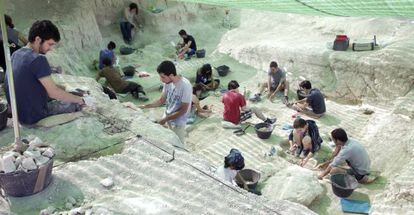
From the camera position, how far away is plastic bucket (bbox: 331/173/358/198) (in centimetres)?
659

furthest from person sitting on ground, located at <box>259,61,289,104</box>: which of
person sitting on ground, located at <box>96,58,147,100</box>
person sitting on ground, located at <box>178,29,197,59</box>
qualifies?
person sitting on ground, located at <box>178,29,197,59</box>

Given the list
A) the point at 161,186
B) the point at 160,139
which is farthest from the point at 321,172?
the point at 161,186

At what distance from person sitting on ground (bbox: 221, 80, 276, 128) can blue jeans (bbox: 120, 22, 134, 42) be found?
19.7ft

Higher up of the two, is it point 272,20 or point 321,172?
point 272,20

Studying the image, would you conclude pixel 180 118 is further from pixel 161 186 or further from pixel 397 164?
pixel 397 164

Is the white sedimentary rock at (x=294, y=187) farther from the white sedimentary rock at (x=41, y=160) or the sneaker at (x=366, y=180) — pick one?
the white sedimentary rock at (x=41, y=160)

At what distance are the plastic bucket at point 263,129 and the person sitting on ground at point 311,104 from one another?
1.20 m

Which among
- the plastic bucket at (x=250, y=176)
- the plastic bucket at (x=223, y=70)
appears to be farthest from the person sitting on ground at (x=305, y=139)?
the plastic bucket at (x=223, y=70)

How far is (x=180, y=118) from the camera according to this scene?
21.0 ft

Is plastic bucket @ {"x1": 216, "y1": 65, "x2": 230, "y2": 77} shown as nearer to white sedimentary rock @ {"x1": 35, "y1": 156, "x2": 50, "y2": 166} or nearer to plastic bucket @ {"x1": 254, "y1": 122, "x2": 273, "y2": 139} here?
plastic bucket @ {"x1": 254, "y1": 122, "x2": 273, "y2": 139}

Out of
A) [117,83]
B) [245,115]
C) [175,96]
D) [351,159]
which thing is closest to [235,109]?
[245,115]

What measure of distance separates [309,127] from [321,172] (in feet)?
2.98

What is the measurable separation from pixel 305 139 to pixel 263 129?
1.09 metres

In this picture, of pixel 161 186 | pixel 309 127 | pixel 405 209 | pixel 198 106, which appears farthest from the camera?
pixel 198 106
